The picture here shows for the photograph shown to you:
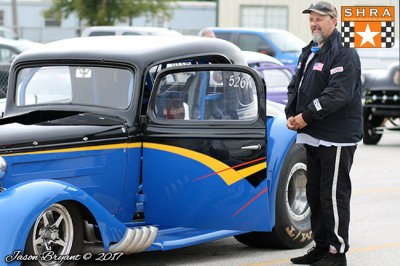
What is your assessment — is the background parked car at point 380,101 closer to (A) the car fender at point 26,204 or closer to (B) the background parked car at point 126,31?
(B) the background parked car at point 126,31

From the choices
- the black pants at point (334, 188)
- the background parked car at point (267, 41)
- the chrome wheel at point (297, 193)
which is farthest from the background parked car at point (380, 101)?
the black pants at point (334, 188)

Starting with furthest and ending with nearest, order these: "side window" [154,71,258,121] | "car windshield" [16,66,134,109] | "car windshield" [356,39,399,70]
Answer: "car windshield" [356,39,399,70]
"car windshield" [16,66,134,109]
"side window" [154,71,258,121]

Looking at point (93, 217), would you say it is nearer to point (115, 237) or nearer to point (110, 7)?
point (115, 237)

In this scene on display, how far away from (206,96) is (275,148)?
0.70 metres

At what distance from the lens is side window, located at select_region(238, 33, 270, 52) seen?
2208 cm

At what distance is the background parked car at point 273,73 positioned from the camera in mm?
13172

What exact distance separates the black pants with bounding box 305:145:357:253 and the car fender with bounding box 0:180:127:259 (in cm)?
164

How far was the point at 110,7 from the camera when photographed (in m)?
37.7

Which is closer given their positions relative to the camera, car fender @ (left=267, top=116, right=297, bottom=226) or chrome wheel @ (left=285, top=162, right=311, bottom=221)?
car fender @ (left=267, top=116, right=297, bottom=226)

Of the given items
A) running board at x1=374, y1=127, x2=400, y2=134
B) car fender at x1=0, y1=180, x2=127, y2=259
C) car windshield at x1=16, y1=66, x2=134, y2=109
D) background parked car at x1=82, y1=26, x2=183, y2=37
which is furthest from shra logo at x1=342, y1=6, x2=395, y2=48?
background parked car at x1=82, y1=26, x2=183, y2=37

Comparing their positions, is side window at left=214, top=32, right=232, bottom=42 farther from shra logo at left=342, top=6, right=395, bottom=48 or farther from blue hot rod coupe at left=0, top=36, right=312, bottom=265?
blue hot rod coupe at left=0, top=36, right=312, bottom=265

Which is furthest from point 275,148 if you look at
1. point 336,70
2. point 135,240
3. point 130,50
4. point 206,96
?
point 135,240

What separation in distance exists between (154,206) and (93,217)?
0.65 meters

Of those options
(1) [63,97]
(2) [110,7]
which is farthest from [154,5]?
(1) [63,97]
